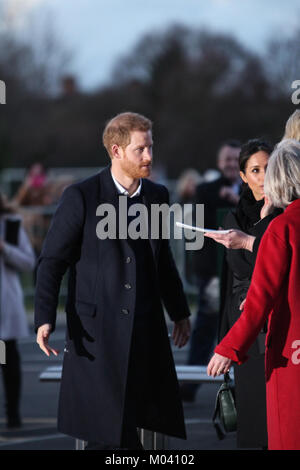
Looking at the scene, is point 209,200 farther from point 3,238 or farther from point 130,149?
point 130,149

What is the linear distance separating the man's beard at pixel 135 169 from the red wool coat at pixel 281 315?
3.88 feet

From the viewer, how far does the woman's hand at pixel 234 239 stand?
4.94m

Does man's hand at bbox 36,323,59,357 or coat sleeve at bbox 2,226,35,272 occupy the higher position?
coat sleeve at bbox 2,226,35,272

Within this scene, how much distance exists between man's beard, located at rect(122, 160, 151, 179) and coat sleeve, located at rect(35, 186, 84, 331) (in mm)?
269

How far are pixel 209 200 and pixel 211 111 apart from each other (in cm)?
4934

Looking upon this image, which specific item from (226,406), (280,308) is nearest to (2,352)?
(226,406)

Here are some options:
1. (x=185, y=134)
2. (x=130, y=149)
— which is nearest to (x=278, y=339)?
(x=130, y=149)

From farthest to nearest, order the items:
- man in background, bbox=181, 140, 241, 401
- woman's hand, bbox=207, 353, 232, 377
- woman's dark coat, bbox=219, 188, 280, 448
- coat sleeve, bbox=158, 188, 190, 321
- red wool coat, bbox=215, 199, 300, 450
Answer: man in background, bbox=181, 140, 241, 401 < coat sleeve, bbox=158, 188, 190, 321 < woman's dark coat, bbox=219, 188, 280, 448 < woman's hand, bbox=207, 353, 232, 377 < red wool coat, bbox=215, 199, 300, 450

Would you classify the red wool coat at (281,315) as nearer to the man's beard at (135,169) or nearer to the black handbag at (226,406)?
the black handbag at (226,406)

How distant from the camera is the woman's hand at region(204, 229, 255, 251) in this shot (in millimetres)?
4941

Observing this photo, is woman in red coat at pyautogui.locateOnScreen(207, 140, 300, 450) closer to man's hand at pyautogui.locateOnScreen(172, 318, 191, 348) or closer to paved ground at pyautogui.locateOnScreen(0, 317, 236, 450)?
man's hand at pyautogui.locateOnScreen(172, 318, 191, 348)

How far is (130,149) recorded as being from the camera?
5.20 m

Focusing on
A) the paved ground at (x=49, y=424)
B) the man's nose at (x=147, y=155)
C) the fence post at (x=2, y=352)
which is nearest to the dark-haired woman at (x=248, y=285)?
the man's nose at (x=147, y=155)

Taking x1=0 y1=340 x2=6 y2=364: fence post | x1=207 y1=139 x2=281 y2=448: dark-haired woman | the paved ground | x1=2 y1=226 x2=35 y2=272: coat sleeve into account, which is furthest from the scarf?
x1=0 y1=340 x2=6 y2=364: fence post
